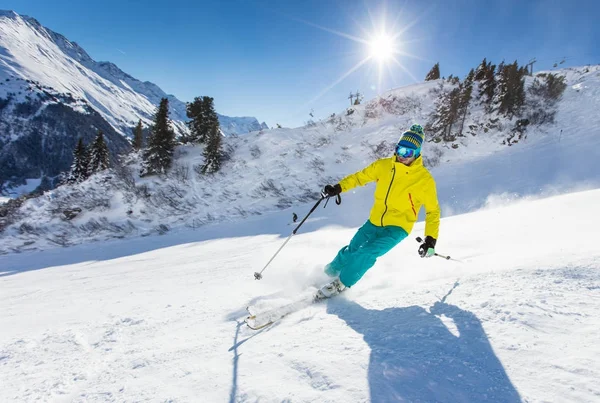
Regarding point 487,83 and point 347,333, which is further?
point 487,83

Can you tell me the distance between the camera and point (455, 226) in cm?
761

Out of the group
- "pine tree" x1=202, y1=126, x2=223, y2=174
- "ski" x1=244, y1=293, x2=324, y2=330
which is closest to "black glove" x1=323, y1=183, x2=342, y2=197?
"ski" x1=244, y1=293, x2=324, y2=330

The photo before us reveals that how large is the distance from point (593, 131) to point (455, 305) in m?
24.4

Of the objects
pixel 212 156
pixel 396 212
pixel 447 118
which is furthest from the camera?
pixel 447 118

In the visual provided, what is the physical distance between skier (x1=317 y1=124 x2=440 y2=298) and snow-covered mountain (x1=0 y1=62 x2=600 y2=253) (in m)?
7.94

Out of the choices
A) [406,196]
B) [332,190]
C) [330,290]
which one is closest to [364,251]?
[330,290]

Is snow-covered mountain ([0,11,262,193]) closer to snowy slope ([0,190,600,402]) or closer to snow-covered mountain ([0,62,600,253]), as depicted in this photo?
snow-covered mountain ([0,62,600,253])

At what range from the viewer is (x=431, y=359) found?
1.98 m

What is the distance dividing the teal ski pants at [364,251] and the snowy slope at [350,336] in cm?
28

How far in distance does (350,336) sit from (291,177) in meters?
17.3

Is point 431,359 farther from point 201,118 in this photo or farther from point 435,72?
point 435,72

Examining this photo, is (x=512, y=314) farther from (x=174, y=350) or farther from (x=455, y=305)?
(x=174, y=350)

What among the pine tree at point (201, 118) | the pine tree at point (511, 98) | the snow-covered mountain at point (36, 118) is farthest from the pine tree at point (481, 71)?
the snow-covered mountain at point (36, 118)

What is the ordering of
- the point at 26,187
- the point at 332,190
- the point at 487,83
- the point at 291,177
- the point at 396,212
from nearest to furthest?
the point at 396,212
the point at 332,190
the point at 291,177
the point at 487,83
the point at 26,187
